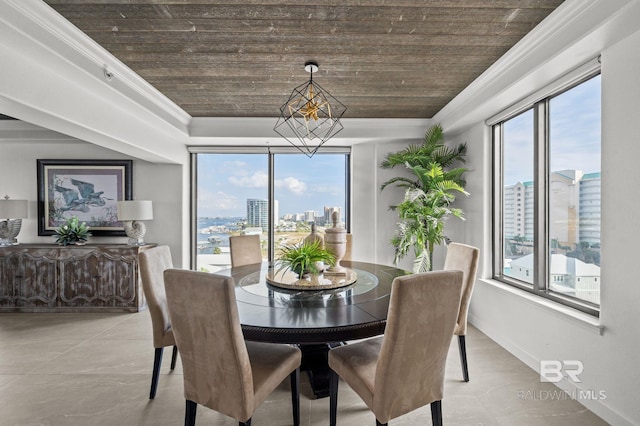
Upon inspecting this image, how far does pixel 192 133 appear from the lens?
4.03 m

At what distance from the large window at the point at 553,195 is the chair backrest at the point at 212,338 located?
2238 millimetres

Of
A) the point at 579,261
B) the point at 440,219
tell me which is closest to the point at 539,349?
the point at 579,261

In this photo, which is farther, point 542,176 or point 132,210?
point 132,210

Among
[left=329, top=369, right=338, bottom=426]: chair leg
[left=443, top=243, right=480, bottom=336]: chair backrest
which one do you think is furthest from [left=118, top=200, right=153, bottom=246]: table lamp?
[left=443, top=243, right=480, bottom=336]: chair backrest

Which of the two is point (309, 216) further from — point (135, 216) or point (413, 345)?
point (413, 345)

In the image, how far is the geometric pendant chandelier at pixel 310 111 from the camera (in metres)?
2.43

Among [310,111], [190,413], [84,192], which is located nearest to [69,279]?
[84,192]

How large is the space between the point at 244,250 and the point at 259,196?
149 centimetres

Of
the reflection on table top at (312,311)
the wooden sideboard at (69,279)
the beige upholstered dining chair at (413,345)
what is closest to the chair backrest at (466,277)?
the reflection on table top at (312,311)

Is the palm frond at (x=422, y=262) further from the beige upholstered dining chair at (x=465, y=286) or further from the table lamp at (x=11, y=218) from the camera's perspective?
the table lamp at (x=11, y=218)

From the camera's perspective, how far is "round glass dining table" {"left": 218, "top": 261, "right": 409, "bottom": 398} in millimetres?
1477

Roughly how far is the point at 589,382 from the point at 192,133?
4383mm

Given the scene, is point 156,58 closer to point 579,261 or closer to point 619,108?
point 619,108

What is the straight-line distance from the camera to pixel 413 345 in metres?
1.35
